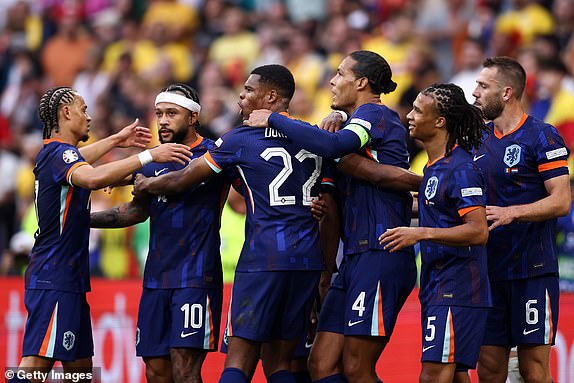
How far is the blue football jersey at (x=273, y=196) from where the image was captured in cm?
814

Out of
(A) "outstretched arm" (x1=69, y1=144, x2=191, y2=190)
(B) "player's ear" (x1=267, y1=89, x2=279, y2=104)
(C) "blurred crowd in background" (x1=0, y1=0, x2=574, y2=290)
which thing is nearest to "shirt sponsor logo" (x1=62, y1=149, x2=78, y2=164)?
(A) "outstretched arm" (x1=69, y1=144, x2=191, y2=190)

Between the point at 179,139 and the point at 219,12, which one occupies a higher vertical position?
the point at 219,12

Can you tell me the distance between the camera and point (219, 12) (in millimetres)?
18500

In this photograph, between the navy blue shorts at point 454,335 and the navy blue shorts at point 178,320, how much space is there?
1670 millimetres

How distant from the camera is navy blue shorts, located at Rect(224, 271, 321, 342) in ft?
26.5

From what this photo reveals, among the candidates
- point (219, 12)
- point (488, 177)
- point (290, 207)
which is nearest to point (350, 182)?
point (290, 207)

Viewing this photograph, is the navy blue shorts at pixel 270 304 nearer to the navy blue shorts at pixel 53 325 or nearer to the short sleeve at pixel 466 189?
the short sleeve at pixel 466 189

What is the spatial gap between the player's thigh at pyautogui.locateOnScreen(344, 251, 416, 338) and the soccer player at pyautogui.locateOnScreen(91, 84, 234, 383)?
3.62 ft

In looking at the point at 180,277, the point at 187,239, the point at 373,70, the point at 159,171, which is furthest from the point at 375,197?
the point at 159,171

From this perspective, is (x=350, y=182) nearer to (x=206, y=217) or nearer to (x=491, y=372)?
(x=206, y=217)

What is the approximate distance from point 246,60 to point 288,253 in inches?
386

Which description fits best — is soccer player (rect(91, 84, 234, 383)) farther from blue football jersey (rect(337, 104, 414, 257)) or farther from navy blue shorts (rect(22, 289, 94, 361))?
blue football jersey (rect(337, 104, 414, 257))

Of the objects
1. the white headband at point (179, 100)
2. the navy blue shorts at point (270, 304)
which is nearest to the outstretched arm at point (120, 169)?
A: the white headband at point (179, 100)

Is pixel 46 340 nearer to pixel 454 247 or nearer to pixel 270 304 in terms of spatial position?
pixel 270 304
